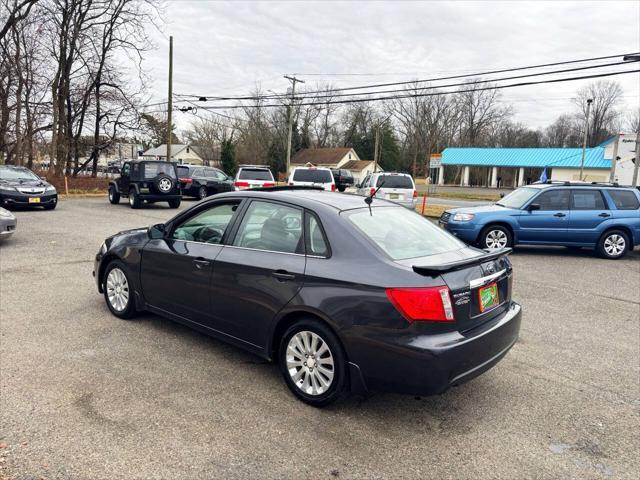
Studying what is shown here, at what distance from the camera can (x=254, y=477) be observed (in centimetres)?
268

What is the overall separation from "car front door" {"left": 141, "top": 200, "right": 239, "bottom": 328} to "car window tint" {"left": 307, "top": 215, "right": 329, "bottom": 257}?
2.95ft

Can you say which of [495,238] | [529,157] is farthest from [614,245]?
[529,157]

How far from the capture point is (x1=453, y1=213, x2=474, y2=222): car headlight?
10672 millimetres

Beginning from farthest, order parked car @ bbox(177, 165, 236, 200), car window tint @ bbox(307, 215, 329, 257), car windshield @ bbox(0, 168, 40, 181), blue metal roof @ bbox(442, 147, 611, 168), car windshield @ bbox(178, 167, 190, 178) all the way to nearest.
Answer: blue metal roof @ bbox(442, 147, 611, 168) → car windshield @ bbox(178, 167, 190, 178) → parked car @ bbox(177, 165, 236, 200) → car windshield @ bbox(0, 168, 40, 181) → car window tint @ bbox(307, 215, 329, 257)

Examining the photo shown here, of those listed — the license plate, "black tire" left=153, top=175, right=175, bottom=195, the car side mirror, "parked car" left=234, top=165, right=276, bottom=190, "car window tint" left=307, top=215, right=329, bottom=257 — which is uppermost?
"parked car" left=234, top=165, right=276, bottom=190

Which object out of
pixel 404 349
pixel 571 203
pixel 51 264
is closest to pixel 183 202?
pixel 51 264

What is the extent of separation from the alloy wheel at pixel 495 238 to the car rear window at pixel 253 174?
33.8ft

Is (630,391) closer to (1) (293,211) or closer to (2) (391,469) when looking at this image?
(2) (391,469)

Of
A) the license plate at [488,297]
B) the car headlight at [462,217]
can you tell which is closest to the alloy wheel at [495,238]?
the car headlight at [462,217]

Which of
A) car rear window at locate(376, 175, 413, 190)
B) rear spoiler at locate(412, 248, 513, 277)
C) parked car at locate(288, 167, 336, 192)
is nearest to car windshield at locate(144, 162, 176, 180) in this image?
parked car at locate(288, 167, 336, 192)

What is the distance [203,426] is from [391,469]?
127 centimetres

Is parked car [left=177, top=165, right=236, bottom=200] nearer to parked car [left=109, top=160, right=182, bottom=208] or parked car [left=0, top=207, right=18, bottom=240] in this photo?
parked car [left=109, top=160, right=182, bottom=208]

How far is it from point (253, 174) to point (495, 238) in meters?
10.8

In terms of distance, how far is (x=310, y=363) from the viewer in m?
3.49
